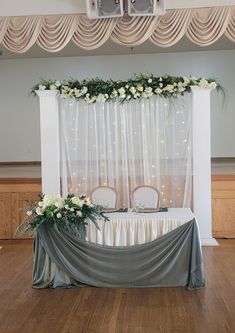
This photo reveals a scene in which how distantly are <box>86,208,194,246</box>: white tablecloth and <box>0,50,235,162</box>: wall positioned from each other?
12.3 ft

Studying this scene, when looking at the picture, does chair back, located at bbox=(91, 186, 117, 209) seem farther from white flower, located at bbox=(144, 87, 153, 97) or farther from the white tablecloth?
white flower, located at bbox=(144, 87, 153, 97)

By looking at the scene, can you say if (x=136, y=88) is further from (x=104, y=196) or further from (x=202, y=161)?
(x=104, y=196)

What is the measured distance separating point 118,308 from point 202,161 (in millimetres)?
2865

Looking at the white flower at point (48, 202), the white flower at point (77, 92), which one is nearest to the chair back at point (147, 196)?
the white flower at point (48, 202)

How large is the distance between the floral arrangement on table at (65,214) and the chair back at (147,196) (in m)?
1.27

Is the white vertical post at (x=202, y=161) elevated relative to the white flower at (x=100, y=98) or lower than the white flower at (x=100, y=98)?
lower

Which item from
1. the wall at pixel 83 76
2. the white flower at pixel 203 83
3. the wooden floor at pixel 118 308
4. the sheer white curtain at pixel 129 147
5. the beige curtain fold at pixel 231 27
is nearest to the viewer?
the wooden floor at pixel 118 308

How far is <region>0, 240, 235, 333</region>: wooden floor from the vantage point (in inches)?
136

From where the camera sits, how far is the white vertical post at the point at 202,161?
19.8 feet

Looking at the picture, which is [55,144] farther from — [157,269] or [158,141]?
[157,269]

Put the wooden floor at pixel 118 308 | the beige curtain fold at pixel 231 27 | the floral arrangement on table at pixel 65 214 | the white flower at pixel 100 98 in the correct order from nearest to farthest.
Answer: the wooden floor at pixel 118 308 < the floral arrangement on table at pixel 65 214 < the beige curtain fold at pixel 231 27 < the white flower at pixel 100 98

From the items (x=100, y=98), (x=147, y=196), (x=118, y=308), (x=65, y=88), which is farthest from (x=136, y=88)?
(x=118, y=308)

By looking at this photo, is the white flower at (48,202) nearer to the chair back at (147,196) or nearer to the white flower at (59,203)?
the white flower at (59,203)

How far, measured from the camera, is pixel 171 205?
6.22 m
